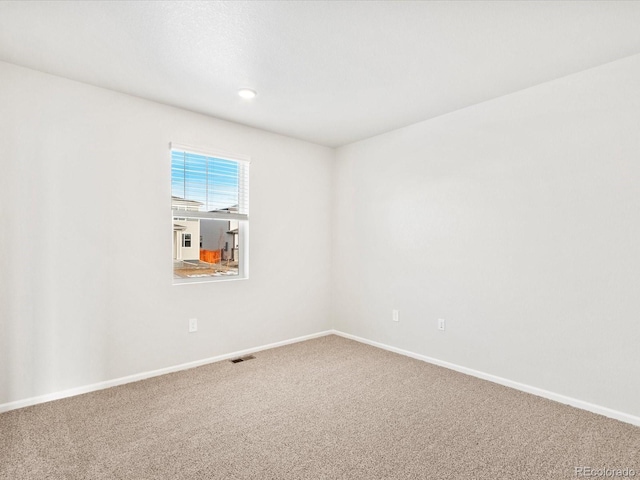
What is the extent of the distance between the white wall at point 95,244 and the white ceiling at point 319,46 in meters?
0.25

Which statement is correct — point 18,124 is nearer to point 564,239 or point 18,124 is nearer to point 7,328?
point 7,328

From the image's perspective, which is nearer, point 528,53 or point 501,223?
point 528,53

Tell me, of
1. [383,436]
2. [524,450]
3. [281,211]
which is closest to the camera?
[524,450]

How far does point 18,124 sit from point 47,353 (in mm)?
1702

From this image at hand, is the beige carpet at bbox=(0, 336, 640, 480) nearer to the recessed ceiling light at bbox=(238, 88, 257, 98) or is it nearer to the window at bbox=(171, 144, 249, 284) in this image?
the window at bbox=(171, 144, 249, 284)

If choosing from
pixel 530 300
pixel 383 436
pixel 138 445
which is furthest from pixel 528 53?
pixel 138 445

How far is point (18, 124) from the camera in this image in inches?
97.6

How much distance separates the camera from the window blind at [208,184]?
3.31 metres

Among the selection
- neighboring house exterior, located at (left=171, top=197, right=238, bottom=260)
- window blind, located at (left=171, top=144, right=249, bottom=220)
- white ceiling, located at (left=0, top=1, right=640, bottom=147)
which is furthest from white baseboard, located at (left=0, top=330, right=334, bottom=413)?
white ceiling, located at (left=0, top=1, right=640, bottom=147)

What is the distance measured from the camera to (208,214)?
11.4ft

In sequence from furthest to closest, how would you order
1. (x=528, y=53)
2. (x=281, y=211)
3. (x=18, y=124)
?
(x=281, y=211) < (x=18, y=124) < (x=528, y=53)

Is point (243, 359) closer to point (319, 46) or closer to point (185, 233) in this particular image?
point (185, 233)

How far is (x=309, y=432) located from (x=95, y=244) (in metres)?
2.21
